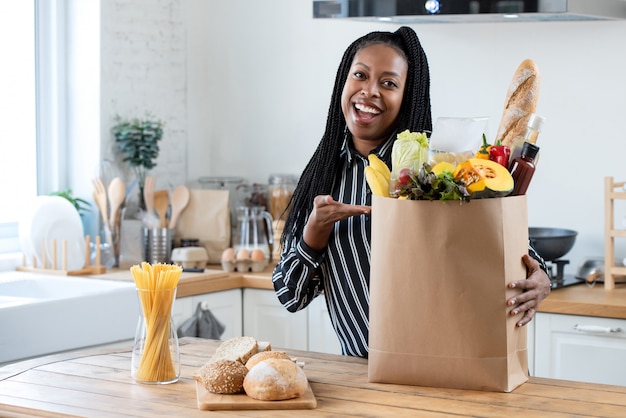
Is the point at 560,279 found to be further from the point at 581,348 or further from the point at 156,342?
the point at 156,342

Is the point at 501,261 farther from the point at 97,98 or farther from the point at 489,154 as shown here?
the point at 97,98

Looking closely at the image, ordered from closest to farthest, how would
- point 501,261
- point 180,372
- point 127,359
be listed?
1. point 501,261
2. point 180,372
3. point 127,359

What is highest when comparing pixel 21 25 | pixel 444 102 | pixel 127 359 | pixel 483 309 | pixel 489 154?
pixel 21 25

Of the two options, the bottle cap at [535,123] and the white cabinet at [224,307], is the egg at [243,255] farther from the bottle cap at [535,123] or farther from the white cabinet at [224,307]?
the bottle cap at [535,123]

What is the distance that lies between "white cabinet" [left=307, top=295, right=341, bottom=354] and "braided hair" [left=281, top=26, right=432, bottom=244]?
1.31 meters

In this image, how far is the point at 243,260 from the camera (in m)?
3.50

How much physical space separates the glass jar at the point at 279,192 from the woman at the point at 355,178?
1802 millimetres

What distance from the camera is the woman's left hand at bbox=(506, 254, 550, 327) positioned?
1.52 m

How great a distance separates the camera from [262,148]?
408 centimetres

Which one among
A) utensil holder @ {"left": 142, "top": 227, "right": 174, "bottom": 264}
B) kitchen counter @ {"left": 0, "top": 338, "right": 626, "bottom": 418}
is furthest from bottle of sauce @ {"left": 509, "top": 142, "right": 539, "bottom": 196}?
utensil holder @ {"left": 142, "top": 227, "right": 174, "bottom": 264}

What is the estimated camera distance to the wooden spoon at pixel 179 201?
3799mm

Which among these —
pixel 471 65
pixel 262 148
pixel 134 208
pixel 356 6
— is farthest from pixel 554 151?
pixel 134 208

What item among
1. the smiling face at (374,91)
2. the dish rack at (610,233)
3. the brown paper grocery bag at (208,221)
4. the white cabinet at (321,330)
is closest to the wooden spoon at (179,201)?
the brown paper grocery bag at (208,221)

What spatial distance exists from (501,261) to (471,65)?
2208 millimetres
